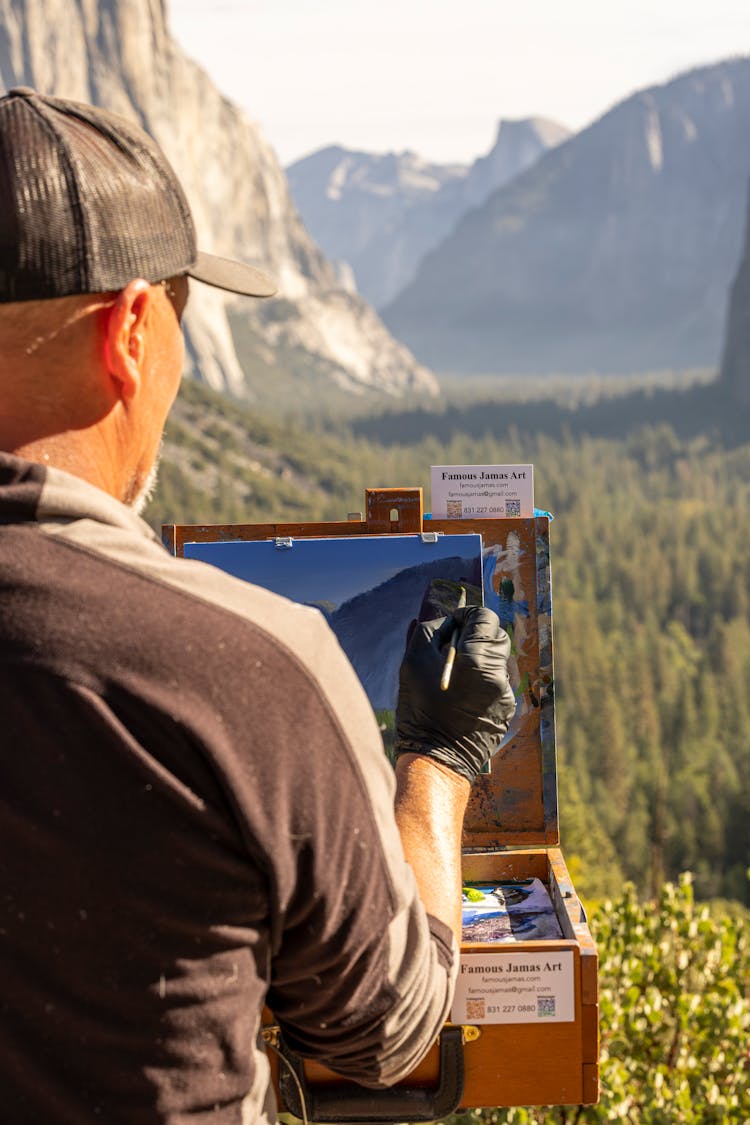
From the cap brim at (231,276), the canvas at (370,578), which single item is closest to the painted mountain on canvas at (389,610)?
the canvas at (370,578)

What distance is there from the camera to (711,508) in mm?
146250

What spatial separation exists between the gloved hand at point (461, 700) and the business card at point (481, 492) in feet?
3.97

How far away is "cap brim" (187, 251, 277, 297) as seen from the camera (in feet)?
8.00

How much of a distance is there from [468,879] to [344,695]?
2143 millimetres

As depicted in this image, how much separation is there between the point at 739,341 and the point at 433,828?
194 m

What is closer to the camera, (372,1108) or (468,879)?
(372,1108)

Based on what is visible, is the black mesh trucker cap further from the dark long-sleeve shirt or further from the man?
the dark long-sleeve shirt

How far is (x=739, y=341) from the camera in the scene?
7357 inches

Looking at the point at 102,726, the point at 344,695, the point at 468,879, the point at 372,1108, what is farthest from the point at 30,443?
the point at 468,879

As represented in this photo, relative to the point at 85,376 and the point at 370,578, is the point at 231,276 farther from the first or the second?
the point at 370,578

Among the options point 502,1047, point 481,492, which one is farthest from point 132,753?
point 481,492

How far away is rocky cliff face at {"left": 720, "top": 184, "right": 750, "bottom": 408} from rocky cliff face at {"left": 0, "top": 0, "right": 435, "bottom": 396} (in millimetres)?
60516

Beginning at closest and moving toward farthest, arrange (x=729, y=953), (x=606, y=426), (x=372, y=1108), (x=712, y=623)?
(x=372, y=1108) < (x=729, y=953) < (x=712, y=623) < (x=606, y=426)

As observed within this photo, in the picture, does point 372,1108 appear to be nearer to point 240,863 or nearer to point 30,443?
point 240,863
